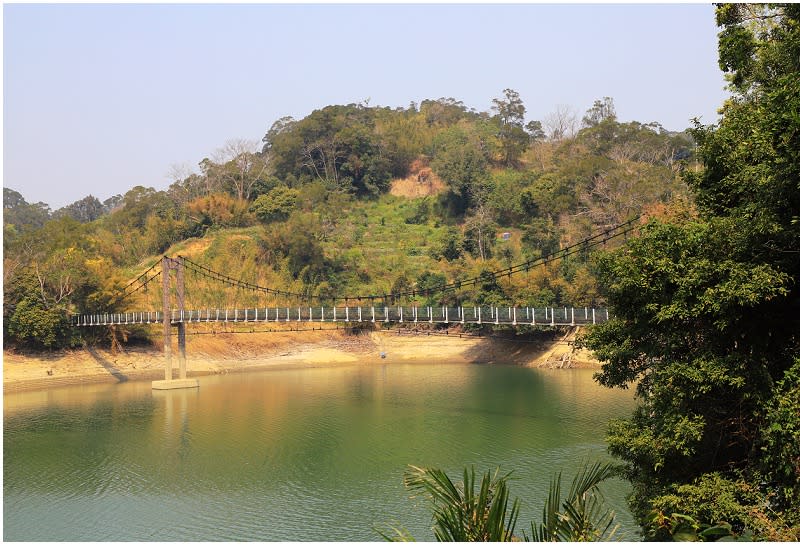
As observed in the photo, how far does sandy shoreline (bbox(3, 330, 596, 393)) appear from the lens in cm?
2714

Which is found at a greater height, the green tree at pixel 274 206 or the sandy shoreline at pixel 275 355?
the green tree at pixel 274 206

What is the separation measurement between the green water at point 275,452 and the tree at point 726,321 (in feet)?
7.30

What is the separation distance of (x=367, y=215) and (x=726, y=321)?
133 feet

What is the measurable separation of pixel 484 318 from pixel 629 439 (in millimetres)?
13595

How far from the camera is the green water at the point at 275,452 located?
11.3 meters

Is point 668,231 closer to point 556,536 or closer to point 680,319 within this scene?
point 680,319

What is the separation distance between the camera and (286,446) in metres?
15.8

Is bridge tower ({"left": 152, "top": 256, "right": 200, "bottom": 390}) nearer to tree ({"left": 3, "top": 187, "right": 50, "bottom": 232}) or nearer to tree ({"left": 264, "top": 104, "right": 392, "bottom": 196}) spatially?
tree ({"left": 264, "top": 104, "right": 392, "bottom": 196})

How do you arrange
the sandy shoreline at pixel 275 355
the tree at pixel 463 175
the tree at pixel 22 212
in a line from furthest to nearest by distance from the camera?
the tree at pixel 22 212, the tree at pixel 463 175, the sandy shoreline at pixel 275 355

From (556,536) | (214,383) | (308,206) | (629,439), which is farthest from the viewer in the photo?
(308,206)

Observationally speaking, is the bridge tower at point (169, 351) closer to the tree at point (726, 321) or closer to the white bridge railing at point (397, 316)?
the white bridge railing at point (397, 316)

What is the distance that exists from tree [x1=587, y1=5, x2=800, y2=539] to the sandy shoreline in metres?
18.4

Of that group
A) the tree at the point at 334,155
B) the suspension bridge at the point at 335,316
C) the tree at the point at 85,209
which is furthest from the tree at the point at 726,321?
the tree at the point at 85,209

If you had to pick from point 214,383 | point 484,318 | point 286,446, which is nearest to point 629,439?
point 286,446
